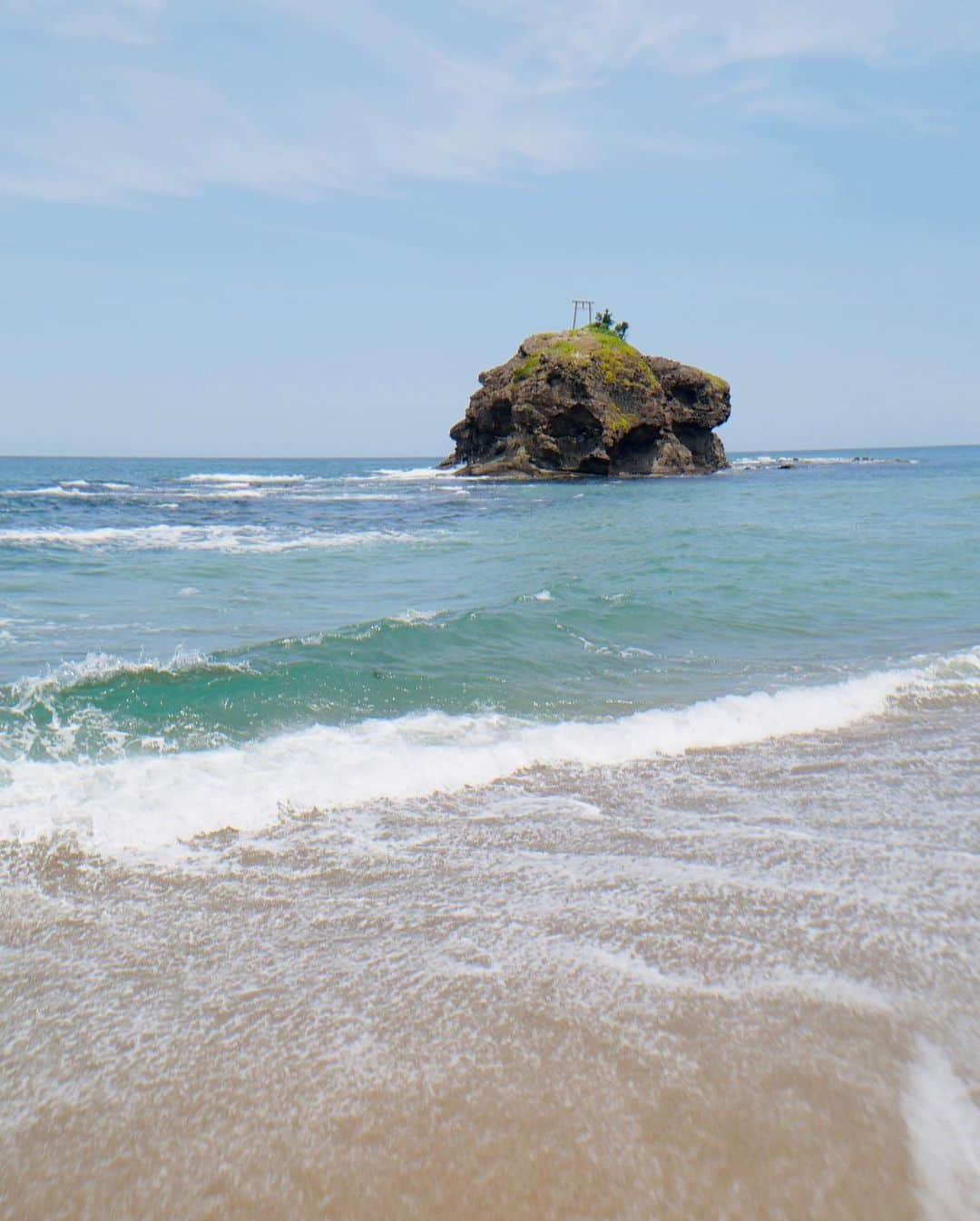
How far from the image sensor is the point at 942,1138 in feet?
8.99

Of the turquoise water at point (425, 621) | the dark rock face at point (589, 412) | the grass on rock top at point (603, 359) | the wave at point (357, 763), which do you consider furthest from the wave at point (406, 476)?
the wave at point (357, 763)

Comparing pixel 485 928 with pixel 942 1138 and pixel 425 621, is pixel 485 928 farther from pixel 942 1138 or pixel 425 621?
pixel 425 621

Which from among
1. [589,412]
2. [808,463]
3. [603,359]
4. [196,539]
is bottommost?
[196,539]

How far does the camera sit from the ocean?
2.72 metres

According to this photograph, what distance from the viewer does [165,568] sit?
17625mm

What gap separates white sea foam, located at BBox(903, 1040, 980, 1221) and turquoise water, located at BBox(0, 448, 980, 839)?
3907mm

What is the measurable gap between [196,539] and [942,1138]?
2331cm

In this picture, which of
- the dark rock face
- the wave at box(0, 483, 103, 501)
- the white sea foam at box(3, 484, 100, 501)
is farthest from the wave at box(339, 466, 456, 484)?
the white sea foam at box(3, 484, 100, 501)

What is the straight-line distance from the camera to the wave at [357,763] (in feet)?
17.6

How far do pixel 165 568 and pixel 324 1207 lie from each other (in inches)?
646

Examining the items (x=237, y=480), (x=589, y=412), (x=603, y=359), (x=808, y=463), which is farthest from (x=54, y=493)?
(x=808, y=463)

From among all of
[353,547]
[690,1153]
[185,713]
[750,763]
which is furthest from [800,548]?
[690,1153]

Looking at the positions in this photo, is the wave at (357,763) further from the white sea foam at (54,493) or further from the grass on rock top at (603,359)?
the grass on rock top at (603,359)

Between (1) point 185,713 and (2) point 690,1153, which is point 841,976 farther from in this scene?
(1) point 185,713
